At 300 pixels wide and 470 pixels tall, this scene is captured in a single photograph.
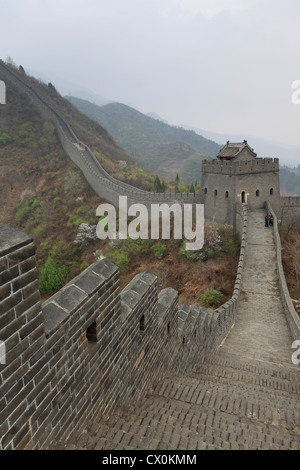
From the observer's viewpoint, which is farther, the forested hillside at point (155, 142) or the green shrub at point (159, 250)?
the forested hillside at point (155, 142)

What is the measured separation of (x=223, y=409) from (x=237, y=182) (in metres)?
16.5

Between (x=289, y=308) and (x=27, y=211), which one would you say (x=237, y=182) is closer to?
(x=289, y=308)

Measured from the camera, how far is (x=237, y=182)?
19562 mm

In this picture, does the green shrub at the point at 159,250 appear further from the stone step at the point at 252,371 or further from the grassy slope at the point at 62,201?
Answer: the stone step at the point at 252,371

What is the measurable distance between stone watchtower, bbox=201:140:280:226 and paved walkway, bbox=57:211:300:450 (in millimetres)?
10780

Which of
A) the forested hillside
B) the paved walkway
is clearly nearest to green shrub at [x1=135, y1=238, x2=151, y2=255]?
the paved walkway

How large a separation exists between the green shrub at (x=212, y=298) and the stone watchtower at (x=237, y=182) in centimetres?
609

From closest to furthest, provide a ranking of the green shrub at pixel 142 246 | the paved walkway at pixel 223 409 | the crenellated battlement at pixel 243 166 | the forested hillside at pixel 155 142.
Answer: the paved walkway at pixel 223 409
the crenellated battlement at pixel 243 166
the green shrub at pixel 142 246
the forested hillside at pixel 155 142

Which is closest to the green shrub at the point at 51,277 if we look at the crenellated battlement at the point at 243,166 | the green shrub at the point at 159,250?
the green shrub at the point at 159,250

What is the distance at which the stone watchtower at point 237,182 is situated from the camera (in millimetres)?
19672

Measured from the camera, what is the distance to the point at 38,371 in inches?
104

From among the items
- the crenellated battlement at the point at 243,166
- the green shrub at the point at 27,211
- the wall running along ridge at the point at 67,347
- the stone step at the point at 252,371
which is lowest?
the stone step at the point at 252,371

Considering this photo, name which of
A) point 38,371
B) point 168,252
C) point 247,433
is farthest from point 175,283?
point 38,371
